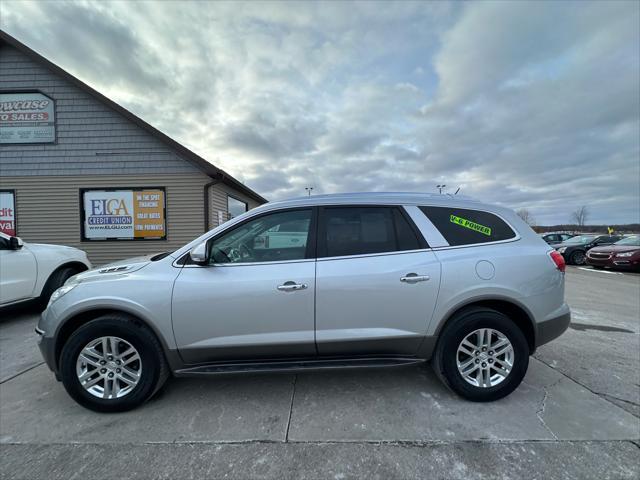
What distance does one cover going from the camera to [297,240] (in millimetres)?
2715

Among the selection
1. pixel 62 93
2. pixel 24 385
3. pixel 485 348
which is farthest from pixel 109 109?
pixel 485 348

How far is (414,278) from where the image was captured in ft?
8.35

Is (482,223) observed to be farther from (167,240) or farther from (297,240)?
(167,240)

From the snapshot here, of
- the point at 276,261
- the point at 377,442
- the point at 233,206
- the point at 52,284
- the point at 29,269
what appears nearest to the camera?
the point at 377,442

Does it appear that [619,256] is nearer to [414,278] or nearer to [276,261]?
[414,278]

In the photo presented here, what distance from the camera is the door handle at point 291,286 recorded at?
2.48 m

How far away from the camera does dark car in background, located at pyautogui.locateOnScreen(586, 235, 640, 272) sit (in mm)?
10891

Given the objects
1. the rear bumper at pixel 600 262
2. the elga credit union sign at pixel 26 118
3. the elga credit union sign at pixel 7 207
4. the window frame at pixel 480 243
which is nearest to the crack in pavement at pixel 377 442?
the window frame at pixel 480 243

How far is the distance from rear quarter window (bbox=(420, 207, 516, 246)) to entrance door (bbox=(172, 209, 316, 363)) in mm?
1227

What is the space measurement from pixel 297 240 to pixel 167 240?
7585mm

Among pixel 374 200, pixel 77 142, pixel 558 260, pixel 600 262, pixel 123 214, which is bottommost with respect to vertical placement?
pixel 600 262

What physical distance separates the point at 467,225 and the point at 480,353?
44.9 inches

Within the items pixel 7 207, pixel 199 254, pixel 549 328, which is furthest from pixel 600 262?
pixel 7 207

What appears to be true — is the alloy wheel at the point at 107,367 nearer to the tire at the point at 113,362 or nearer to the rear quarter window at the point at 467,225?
the tire at the point at 113,362
